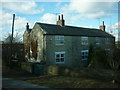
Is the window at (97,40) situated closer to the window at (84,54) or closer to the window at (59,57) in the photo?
the window at (84,54)

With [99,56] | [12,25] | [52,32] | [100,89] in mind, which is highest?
[12,25]

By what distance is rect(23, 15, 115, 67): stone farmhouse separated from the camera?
2411 centimetres

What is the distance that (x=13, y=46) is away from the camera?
75.6 feet

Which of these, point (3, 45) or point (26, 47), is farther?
point (26, 47)

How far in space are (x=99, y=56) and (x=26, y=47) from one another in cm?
1198

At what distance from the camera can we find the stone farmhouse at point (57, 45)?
24.1 meters

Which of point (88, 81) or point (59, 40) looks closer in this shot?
point (88, 81)

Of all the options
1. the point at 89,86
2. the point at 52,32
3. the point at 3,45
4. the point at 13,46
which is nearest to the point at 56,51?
the point at 52,32

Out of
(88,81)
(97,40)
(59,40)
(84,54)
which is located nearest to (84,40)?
(84,54)

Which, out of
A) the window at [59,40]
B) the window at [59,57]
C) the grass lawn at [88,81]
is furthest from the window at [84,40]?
the grass lawn at [88,81]

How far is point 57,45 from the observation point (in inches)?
977

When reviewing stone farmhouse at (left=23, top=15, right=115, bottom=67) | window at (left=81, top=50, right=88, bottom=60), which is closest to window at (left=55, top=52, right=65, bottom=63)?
stone farmhouse at (left=23, top=15, right=115, bottom=67)

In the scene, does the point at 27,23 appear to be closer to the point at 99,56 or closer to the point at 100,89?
the point at 99,56

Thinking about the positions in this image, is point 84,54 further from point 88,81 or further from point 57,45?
point 88,81
